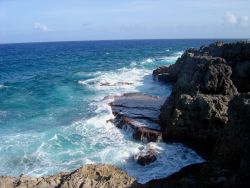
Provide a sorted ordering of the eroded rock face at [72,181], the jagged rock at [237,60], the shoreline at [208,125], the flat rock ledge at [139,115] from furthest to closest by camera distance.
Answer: the jagged rock at [237,60], the flat rock ledge at [139,115], the shoreline at [208,125], the eroded rock face at [72,181]

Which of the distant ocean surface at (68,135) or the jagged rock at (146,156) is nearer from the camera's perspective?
the jagged rock at (146,156)

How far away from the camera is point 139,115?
80.6 feet

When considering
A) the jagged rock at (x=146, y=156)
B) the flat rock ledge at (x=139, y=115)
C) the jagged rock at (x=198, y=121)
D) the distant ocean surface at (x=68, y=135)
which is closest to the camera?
the jagged rock at (x=146, y=156)

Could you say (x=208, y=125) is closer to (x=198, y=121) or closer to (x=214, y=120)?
(x=214, y=120)

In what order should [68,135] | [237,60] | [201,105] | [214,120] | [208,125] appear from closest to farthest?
1. [214,120]
2. [208,125]
3. [201,105]
4. [68,135]
5. [237,60]

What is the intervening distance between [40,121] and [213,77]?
42.3 feet

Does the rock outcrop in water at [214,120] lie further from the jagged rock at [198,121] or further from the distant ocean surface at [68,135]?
the distant ocean surface at [68,135]

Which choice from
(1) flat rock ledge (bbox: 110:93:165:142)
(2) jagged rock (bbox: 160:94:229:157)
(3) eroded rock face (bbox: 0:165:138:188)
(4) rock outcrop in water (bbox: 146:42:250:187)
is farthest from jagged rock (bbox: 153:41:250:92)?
(3) eroded rock face (bbox: 0:165:138:188)

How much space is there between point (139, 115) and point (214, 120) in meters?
6.62

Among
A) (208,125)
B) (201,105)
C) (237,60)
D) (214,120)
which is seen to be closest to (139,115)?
(201,105)

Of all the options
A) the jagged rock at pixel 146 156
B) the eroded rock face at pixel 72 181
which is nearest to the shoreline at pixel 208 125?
the eroded rock face at pixel 72 181

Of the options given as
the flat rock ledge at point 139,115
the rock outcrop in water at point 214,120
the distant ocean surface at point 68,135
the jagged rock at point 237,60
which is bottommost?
the distant ocean surface at point 68,135

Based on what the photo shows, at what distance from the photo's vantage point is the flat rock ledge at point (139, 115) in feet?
69.9

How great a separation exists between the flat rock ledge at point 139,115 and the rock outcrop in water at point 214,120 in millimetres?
823
